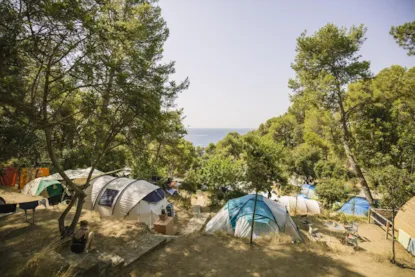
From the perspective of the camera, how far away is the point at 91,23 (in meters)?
4.83

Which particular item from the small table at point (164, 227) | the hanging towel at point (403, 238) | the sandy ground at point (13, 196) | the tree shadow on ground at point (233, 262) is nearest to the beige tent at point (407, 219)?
the hanging towel at point (403, 238)

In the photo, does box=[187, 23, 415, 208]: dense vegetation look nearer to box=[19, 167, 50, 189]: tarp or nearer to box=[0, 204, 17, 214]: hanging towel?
box=[0, 204, 17, 214]: hanging towel

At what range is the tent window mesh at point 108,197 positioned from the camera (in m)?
12.0

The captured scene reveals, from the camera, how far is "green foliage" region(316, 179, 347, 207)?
19547 mm

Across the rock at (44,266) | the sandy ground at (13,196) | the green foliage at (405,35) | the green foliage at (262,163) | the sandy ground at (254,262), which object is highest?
the green foliage at (405,35)

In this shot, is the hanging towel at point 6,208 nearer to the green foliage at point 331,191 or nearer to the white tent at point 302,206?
the white tent at point 302,206

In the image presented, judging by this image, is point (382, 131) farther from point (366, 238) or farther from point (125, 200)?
point (125, 200)

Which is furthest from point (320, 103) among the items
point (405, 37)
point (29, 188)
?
point (29, 188)

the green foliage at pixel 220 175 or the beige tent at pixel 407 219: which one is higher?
the green foliage at pixel 220 175

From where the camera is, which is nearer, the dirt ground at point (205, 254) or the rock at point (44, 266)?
the rock at point (44, 266)

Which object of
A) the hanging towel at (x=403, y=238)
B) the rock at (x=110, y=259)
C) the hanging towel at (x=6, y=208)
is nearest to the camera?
the rock at (x=110, y=259)

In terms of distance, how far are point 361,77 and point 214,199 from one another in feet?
49.2

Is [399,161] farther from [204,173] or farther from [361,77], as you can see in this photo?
[204,173]

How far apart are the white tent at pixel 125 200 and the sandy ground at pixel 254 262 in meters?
4.31
